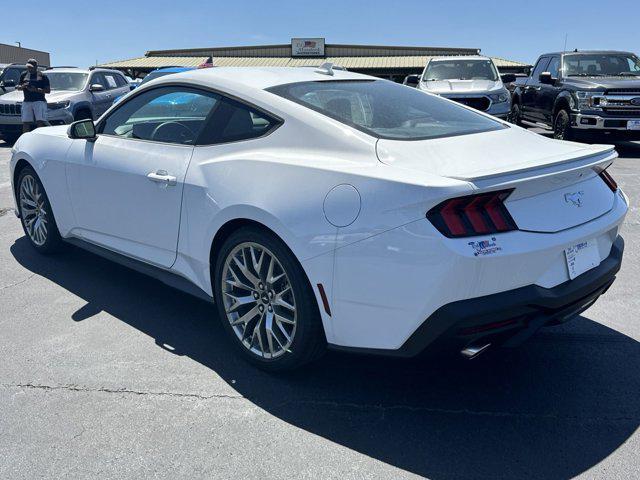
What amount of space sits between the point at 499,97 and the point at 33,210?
9710 millimetres

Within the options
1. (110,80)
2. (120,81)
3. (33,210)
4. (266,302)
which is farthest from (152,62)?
(266,302)

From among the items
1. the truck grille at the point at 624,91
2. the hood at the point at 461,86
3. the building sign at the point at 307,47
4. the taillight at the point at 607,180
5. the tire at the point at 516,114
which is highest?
the building sign at the point at 307,47

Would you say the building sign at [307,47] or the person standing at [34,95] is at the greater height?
the building sign at [307,47]

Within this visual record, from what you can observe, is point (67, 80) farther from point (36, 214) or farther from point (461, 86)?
point (36, 214)

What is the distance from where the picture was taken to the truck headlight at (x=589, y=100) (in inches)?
436

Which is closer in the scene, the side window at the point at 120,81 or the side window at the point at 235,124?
the side window at the point at 235,124

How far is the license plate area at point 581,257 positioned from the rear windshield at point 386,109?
33.6 inches

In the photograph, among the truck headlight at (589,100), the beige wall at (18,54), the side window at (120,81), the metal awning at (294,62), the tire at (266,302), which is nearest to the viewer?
the tire at (266,302)

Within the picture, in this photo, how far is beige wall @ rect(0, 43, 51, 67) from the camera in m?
56.1

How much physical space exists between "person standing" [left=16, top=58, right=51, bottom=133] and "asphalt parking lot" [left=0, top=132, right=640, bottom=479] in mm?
9474

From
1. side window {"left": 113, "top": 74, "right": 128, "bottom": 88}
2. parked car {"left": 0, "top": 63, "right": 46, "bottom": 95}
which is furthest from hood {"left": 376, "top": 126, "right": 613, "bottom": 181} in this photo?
parked car {"left": 0, "top": 63, "right": 46, "bottom": 95}

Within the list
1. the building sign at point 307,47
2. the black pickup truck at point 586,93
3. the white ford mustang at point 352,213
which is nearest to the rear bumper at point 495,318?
the white ford mustang at point 352,213

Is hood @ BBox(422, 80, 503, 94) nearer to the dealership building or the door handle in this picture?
the door handle

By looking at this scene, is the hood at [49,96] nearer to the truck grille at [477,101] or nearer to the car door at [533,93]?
the truck grille at [477,101]
